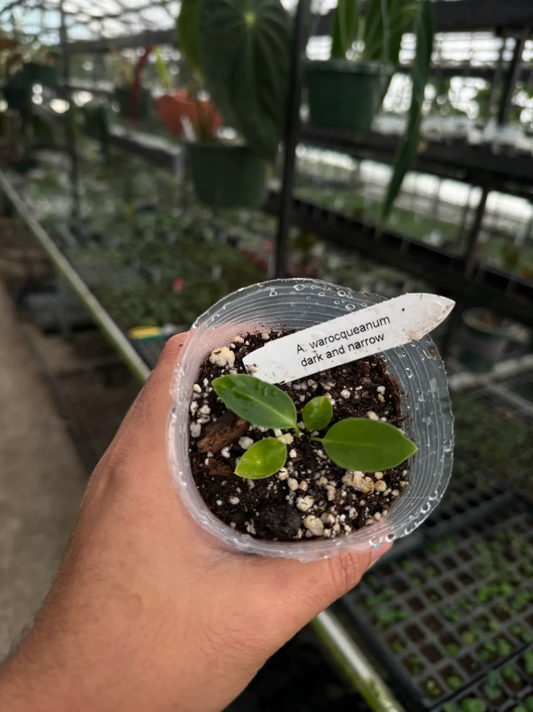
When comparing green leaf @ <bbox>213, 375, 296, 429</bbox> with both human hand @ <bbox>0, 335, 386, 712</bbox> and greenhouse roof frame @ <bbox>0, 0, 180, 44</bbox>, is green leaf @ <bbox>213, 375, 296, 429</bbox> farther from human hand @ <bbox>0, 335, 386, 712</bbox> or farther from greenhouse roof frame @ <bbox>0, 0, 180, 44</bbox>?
greenhouse roof frame @ <bbox>0, 0, 180, 44</bbox>

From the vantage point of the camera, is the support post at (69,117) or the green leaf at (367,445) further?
the support post at (69,117)

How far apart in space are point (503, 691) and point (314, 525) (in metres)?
0.68

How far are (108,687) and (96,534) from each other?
0.13m

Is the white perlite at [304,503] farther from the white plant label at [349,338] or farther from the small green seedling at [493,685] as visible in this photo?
the small green seedling at [493,685]

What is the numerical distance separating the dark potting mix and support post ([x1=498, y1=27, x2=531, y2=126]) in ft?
4.50

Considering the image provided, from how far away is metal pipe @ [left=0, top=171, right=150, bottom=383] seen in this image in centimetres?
134

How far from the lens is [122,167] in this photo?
3.90 meters

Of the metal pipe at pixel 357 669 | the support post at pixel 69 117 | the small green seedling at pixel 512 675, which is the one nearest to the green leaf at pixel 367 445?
the metal pipe at pixel 357 669

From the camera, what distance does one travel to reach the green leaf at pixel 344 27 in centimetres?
122

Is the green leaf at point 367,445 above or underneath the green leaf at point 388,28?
underneath

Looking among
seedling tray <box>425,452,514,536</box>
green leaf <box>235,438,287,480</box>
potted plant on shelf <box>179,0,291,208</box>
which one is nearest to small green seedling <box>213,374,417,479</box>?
green leaf <box>235,438,287,480</box>

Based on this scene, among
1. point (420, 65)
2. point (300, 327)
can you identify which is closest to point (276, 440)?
point (300, 327)

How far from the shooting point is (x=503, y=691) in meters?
0.88

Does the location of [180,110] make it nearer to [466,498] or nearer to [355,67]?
[355,67]
